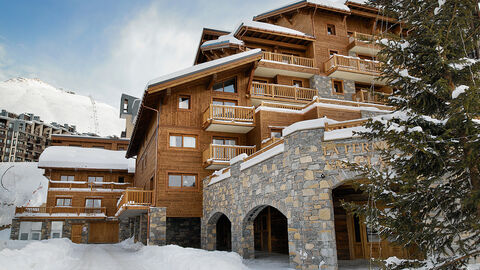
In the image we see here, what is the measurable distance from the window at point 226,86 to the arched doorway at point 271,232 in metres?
7.41

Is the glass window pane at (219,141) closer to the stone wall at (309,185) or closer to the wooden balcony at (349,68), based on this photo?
the stone wall at (309,185)

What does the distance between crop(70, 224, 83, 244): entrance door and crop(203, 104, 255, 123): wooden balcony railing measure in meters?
18.9

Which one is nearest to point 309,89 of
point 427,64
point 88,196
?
point 427,64

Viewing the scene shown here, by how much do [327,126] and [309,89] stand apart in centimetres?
1241

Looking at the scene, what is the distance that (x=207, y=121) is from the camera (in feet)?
57.6

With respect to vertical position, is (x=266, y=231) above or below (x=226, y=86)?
below

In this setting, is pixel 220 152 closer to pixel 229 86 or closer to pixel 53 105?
pixel 229 86

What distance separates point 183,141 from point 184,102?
225cm

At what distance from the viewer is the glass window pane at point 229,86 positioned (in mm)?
19844

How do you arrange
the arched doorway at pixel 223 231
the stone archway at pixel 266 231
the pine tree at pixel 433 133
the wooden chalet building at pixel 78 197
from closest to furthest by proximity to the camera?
the pine tree at pixel 433 133 < the stone archway at pixel 266 231 < the arched doorway at pixel 223 231 < the wooden chalet building at pixel 78 197

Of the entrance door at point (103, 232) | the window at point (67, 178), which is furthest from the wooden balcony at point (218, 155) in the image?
the window at point (67, 178)

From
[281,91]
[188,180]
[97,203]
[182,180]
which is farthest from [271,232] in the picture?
[97,203]

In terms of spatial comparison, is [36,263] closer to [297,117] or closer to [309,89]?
[297,117]

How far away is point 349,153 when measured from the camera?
343 inches
